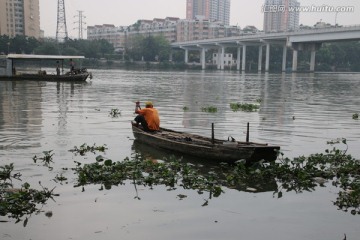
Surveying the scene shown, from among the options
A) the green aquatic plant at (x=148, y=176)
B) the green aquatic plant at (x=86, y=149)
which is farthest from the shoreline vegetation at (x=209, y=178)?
the green aquatic plant at (x=86, y=149)

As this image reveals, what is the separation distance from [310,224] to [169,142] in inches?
199

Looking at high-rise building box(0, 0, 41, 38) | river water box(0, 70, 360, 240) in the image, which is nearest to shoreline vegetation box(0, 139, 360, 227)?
river water box(0, 70, 360, 240)

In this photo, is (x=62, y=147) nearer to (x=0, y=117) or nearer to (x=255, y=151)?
(x=255, y=151)

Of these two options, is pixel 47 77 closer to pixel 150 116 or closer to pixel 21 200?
pixel 150 116

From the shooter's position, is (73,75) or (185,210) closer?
(185,210)

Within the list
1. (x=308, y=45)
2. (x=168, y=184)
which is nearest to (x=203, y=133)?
(x=168, y=184)

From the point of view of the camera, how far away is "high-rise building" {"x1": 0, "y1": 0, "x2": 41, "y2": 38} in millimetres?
140387

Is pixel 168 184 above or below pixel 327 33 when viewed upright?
below

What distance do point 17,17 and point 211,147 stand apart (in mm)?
155830

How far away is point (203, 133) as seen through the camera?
15.8 m

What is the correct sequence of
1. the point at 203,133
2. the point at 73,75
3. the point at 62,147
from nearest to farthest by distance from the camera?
the point at 62,147
the point at 203,133
the point at 73,75

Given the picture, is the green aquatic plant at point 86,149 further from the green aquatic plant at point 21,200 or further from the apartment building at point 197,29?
the apartment building at point 197,29

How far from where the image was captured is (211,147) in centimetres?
1030

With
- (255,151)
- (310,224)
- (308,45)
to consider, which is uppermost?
(308,45)
